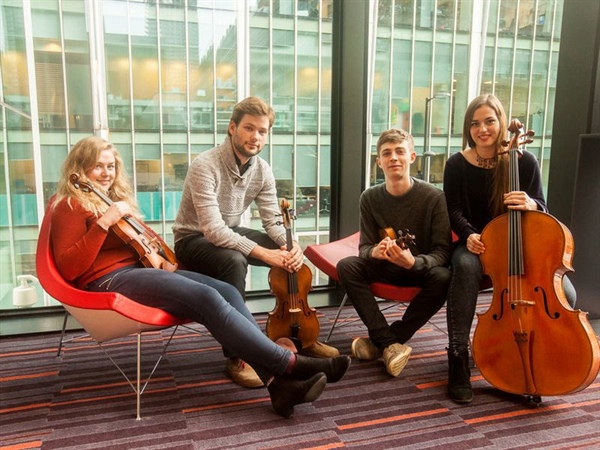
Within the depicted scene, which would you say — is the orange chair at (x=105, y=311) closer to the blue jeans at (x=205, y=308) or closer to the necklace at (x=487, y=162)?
the blue jeans at (x=205, y=308)

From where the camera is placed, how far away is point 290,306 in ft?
7.35

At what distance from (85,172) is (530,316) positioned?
184 centimetres

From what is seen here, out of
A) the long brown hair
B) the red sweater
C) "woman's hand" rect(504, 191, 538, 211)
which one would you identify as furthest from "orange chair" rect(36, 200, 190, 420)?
the long brown hair

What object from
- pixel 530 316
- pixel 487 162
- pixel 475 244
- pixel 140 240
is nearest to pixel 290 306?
pixel 140 240

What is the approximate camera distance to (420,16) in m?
3.83

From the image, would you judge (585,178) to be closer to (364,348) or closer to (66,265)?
(364,348)

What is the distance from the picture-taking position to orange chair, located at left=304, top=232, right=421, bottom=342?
7.66ft

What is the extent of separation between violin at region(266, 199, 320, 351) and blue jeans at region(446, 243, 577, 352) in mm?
617

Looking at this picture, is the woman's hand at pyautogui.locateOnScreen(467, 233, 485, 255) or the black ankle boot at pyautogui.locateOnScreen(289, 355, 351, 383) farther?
the woman's hand at pyautogui.locateOnScreen(467, 233, 485, 255)

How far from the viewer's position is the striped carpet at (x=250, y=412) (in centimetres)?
173

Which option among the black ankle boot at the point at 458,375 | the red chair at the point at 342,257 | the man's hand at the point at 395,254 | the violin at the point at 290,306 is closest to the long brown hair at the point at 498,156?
the red chair at the point at 342,257

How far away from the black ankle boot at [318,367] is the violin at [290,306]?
33cm

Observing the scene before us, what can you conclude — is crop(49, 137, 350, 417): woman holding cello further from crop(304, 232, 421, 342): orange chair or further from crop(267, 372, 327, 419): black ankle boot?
crop(304, 232, 421, 342): orange chair

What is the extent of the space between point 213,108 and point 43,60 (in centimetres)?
102
